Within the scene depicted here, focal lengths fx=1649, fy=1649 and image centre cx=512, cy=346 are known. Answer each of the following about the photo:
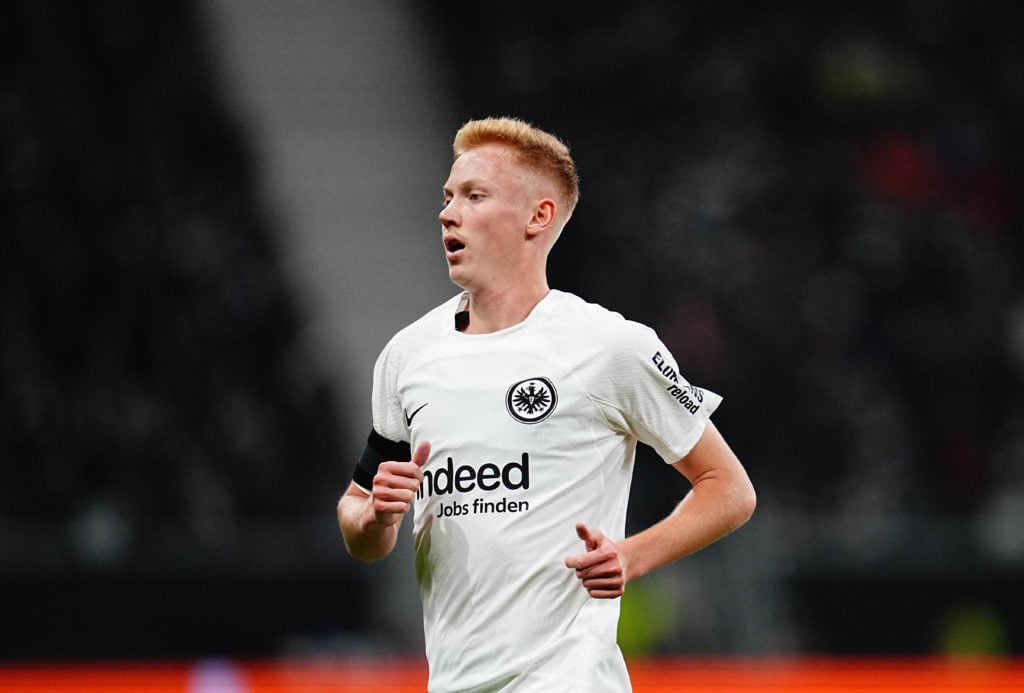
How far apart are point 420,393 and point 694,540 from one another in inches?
28.5

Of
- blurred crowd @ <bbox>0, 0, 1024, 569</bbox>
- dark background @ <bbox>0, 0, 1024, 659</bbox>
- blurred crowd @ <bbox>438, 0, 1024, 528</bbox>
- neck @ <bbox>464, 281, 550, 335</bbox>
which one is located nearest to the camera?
neck @ <bbox>464, 281, 550, 335</bbox>

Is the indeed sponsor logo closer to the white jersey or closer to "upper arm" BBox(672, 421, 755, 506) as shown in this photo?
the white jersey

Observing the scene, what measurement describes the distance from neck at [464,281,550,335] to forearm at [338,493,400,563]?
49 cm

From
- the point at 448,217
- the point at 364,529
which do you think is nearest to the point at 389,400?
the point at 364,529

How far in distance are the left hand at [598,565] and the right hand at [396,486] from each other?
37cm

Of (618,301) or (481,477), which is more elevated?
(618,301)

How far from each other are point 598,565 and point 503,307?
2.50ft

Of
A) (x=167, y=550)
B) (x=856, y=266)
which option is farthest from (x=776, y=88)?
(x=167, y=550)

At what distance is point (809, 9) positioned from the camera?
15.9 meters

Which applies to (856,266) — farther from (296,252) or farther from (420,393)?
(420,393)

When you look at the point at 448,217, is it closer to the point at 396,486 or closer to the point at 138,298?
the point at 396,486

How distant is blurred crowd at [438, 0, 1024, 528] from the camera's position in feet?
40.0

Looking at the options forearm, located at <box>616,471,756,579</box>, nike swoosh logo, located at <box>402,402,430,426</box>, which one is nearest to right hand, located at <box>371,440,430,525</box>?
nike swoosh logo, located at <box>402,402,430,426</box>

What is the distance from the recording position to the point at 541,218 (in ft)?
13.1
